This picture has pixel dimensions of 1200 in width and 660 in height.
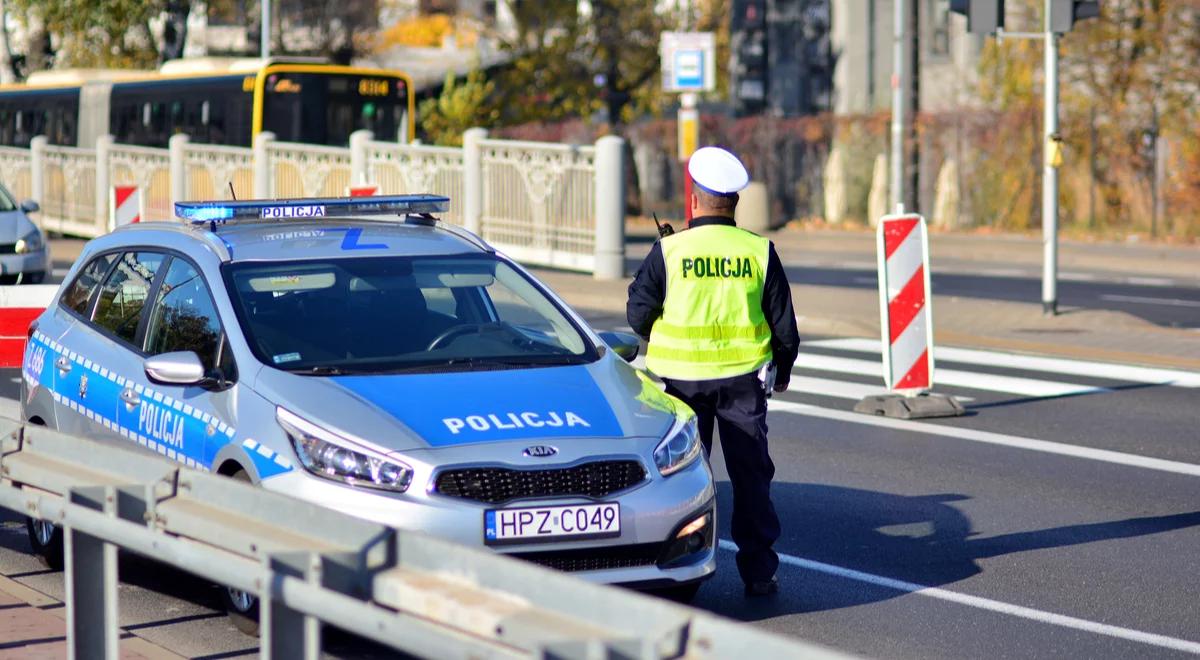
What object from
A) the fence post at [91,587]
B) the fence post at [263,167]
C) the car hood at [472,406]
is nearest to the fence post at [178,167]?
the fence post at [263,167]

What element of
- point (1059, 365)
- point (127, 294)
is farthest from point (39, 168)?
point (127, 294)

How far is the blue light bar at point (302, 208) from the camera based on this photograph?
8031 mm

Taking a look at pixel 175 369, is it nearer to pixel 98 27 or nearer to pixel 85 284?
pixel 85 284

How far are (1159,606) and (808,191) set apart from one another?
3240cm

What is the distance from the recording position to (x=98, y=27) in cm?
5025

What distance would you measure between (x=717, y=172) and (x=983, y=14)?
11422mm

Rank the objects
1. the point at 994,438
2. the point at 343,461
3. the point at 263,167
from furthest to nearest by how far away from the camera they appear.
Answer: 1. the point at 263,167
2. the point at 994,438
3. the point at 343,461

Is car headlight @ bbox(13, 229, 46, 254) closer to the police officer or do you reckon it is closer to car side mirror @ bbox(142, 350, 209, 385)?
car side mirror @ bbox(142, 350, 209, 385)

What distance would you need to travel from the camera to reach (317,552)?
4355 millimetres

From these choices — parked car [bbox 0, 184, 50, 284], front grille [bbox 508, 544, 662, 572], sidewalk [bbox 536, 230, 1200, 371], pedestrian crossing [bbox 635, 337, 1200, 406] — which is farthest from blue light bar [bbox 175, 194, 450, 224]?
parked car [bbox 0, 184, 50, 284]

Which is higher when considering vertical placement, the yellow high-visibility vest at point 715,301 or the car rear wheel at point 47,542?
the yellow high-visibility vest at point 715,301

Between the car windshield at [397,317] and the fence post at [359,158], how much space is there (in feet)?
62.7

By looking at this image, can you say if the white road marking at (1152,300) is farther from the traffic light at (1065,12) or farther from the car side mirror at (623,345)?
the car side mirror at (623,345)

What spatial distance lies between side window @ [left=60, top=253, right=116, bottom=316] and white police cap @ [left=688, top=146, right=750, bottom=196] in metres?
2.59
